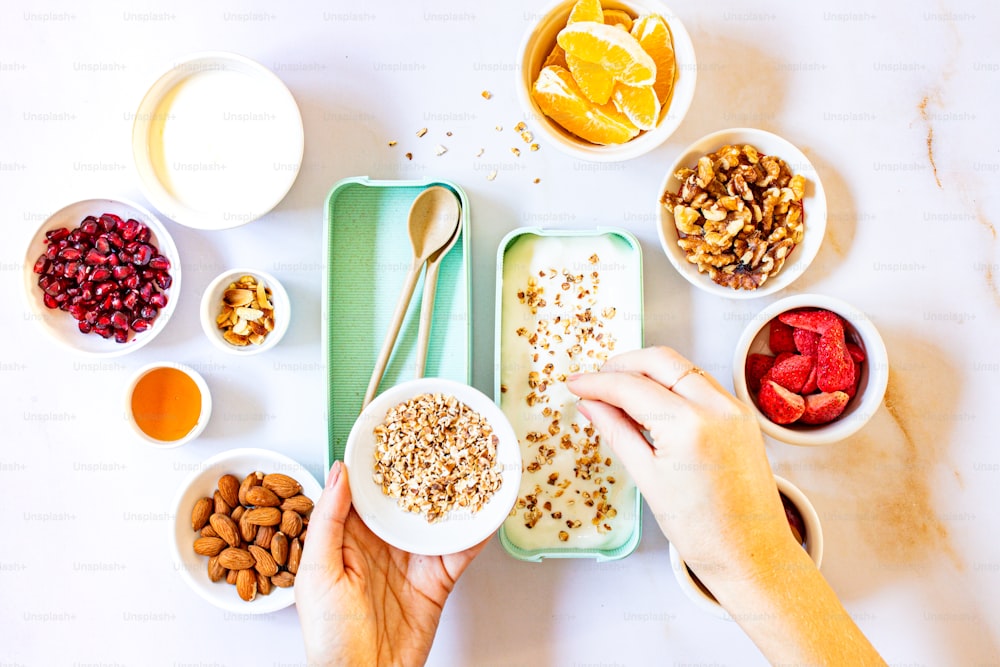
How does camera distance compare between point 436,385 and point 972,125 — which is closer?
point 436,385

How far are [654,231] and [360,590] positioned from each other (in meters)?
0.80

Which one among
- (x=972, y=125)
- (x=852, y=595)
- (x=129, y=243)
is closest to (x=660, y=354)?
(x=852, y=595)

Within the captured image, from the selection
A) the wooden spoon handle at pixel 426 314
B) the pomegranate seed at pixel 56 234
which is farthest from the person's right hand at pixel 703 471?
the pomegranate seed at pixel 56 234

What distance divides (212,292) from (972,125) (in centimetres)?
142

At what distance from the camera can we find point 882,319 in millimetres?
1336

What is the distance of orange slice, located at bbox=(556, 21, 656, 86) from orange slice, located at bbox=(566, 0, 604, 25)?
0.03m

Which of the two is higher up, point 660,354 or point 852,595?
Answer: point 660,354

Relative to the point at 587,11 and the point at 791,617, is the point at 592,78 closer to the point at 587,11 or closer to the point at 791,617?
the point at 587,11

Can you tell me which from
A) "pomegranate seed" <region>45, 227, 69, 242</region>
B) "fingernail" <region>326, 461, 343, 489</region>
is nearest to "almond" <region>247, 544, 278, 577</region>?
"fingernail" <region>326, 461, 343, 489</region>

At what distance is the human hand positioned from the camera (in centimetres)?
109

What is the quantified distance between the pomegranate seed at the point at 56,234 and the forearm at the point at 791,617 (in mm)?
1237

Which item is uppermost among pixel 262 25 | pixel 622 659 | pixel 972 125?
pixel 262 25

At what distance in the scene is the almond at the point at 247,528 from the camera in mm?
1272

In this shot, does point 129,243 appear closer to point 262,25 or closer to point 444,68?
point 262,25
